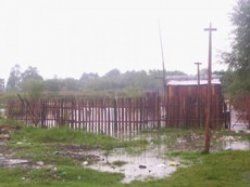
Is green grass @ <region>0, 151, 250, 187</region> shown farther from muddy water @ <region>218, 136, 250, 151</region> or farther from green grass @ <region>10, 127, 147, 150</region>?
green grass @ <region>10, 127, 147, 150</region>

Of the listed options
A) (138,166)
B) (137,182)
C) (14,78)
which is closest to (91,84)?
(14,78)

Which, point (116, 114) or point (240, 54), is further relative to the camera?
point (116, 114)

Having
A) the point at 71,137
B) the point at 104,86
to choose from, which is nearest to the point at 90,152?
the point at 71,137

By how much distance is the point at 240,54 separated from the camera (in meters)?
20.4

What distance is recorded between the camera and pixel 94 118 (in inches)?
848

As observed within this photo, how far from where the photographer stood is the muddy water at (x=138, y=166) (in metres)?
11.7

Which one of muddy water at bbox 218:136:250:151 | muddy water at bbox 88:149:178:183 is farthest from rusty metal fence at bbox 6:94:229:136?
muddy water at bbox 88:149:178:183

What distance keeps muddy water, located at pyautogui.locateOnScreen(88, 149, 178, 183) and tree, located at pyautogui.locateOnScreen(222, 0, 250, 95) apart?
6888 mm

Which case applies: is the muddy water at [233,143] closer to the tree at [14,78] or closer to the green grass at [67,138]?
the green grass at [67,138]

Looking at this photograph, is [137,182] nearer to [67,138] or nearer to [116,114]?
[67,138]

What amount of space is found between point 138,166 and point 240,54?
9.35 m

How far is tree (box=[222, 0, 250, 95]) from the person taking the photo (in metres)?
19.5

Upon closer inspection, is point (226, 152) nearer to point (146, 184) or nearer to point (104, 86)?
point (146, 184)

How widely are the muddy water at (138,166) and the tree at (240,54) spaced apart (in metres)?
6.89
